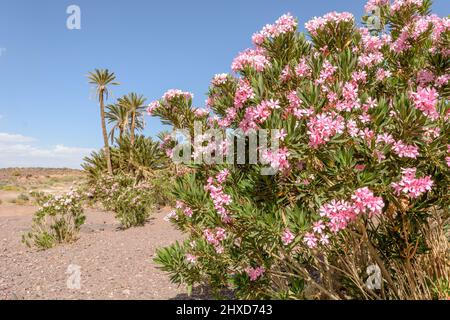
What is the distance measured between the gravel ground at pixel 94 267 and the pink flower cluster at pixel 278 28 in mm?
3392

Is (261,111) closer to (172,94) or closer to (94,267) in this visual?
(172,94)

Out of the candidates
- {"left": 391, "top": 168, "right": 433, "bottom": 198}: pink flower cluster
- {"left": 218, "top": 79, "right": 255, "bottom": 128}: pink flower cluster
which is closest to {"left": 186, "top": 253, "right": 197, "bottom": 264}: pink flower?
{"left": 218, "top": 79, "right": 255, "bottom": 128}: pink flower cluster

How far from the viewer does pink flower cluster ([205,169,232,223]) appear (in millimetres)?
3803

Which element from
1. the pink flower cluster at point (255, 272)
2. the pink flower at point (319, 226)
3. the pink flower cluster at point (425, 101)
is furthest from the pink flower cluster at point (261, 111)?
the pink flower cluster at point (255, 272)

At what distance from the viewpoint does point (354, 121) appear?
3369 mm

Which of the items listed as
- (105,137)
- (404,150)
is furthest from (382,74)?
(105,137)

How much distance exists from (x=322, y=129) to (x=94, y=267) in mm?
6339

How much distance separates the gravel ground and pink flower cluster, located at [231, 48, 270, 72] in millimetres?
3035

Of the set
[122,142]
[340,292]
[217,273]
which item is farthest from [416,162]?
[122,142]

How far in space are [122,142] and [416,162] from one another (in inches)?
859

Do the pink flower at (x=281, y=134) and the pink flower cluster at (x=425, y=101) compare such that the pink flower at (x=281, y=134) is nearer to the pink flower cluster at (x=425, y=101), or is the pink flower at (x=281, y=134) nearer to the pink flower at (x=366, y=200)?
the pink flower at (x=366, y=200)

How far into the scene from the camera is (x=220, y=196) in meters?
3.82

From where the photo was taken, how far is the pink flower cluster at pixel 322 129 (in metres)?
3.13
